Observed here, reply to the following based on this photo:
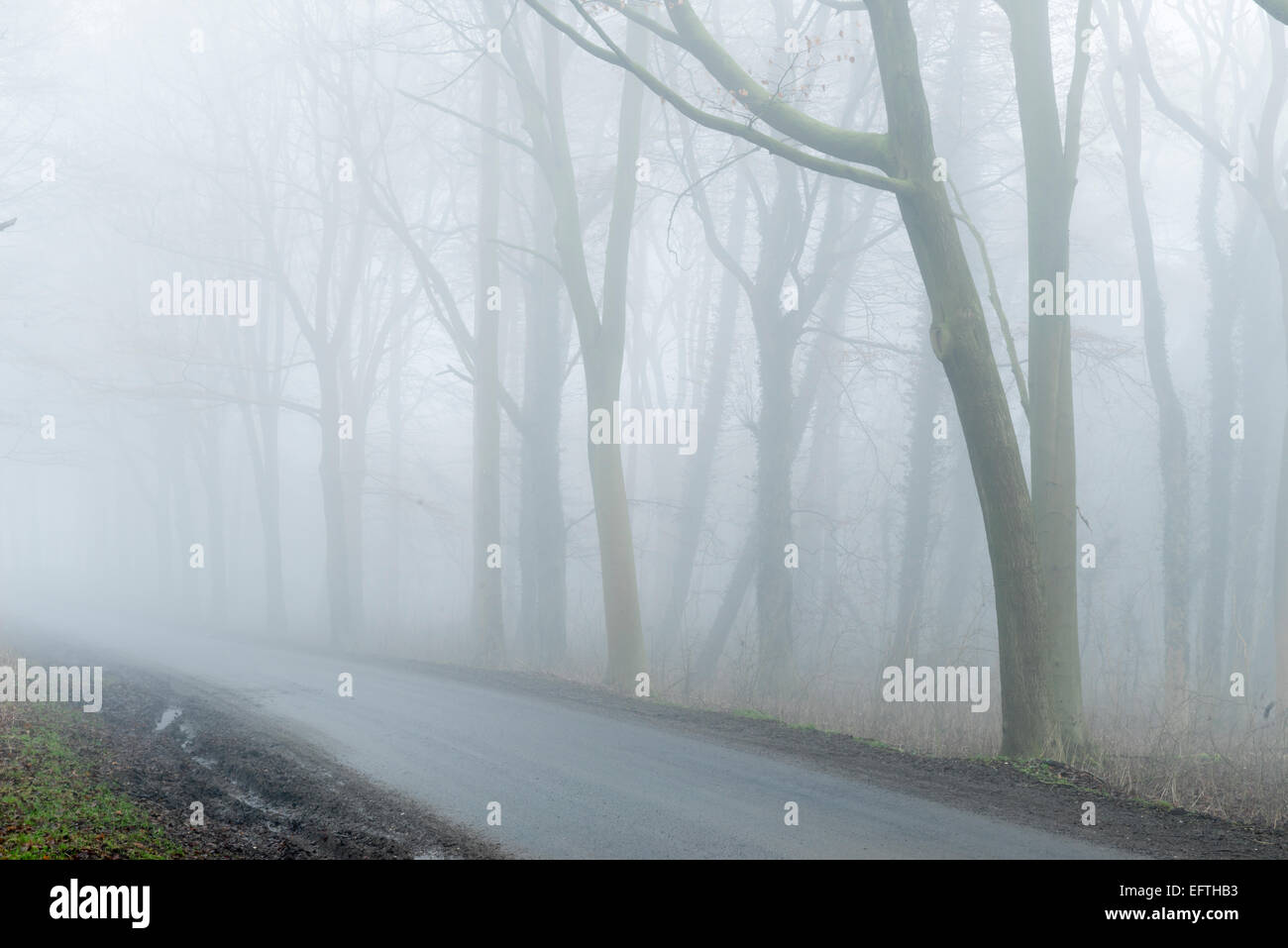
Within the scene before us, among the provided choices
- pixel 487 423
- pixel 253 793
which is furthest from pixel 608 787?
pixel 487 423

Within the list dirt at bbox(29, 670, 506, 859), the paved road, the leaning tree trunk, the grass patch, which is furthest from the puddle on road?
the leaning tree trunk

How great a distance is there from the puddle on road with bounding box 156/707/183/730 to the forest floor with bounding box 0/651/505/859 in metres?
0.10

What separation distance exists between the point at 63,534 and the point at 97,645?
5772 cm

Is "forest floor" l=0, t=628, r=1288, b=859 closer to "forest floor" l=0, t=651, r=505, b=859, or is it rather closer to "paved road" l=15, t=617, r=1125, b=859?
"forest floor" l=0, t=651, r=505, b=859

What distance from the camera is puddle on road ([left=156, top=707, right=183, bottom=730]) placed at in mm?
10938

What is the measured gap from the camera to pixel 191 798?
24.7 ft

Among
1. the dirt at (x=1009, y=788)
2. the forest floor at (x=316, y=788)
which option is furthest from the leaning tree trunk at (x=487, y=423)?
the dirt at (x=1009, y=788)

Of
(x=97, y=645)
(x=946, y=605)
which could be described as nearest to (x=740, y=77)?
(x=946, y=605)

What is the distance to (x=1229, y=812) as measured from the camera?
701 cm

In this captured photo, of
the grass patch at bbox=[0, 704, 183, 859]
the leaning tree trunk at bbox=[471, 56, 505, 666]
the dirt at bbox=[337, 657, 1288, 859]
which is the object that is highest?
the leaning tree trunk at bbox=[471, 56, 505, 666]

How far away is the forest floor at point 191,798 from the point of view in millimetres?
6016

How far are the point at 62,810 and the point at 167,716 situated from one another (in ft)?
17.5

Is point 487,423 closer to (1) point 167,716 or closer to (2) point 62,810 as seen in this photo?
(1) point 167,716

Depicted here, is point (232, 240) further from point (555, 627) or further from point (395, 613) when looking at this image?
point (555, 627)
